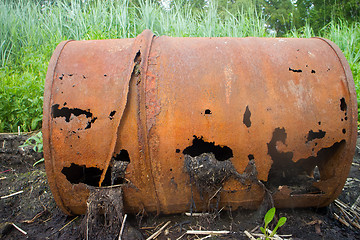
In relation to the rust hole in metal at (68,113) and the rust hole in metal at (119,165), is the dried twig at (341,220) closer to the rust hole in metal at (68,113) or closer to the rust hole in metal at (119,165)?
the rust hole in metal at (119,165)

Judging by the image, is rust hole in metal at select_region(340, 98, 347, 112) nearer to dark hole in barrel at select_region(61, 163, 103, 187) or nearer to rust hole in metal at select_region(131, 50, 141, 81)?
rust hole in metal at select_region(131, 50, 141, 81)

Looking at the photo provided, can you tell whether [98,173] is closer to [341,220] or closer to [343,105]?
[343,105]

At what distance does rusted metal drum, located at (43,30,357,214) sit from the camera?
1.77 meters

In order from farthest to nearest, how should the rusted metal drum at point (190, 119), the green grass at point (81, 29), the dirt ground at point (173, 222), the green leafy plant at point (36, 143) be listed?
the green grass at point (81, 29)
the green leafy plant at point (36, 143)
the dirt ground at point (173, 222)
the rusted metal drum at point (190, 119)

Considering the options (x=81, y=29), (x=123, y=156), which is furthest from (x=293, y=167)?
(x=81, y=29)

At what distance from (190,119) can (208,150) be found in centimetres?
30

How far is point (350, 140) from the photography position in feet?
6.10

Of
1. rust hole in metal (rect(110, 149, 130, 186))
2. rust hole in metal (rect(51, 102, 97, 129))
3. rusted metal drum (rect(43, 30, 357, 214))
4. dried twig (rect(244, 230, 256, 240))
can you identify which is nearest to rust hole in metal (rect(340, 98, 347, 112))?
rusted metal drum (rect(43, 30, 357, 214))

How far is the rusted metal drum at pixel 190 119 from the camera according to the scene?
177 cm

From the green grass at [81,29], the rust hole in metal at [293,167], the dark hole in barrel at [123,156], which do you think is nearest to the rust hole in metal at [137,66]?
the dark hole in barrel at [123,156]

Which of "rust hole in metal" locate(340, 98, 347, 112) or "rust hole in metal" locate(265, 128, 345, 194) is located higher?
"rust hole in metal" locate(340, 98, 347, 112)

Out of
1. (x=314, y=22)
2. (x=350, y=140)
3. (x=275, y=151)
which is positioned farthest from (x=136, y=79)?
(x=314, y=22)

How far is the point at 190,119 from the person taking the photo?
177 cm

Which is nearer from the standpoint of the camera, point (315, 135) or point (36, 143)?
point (315, 135)
